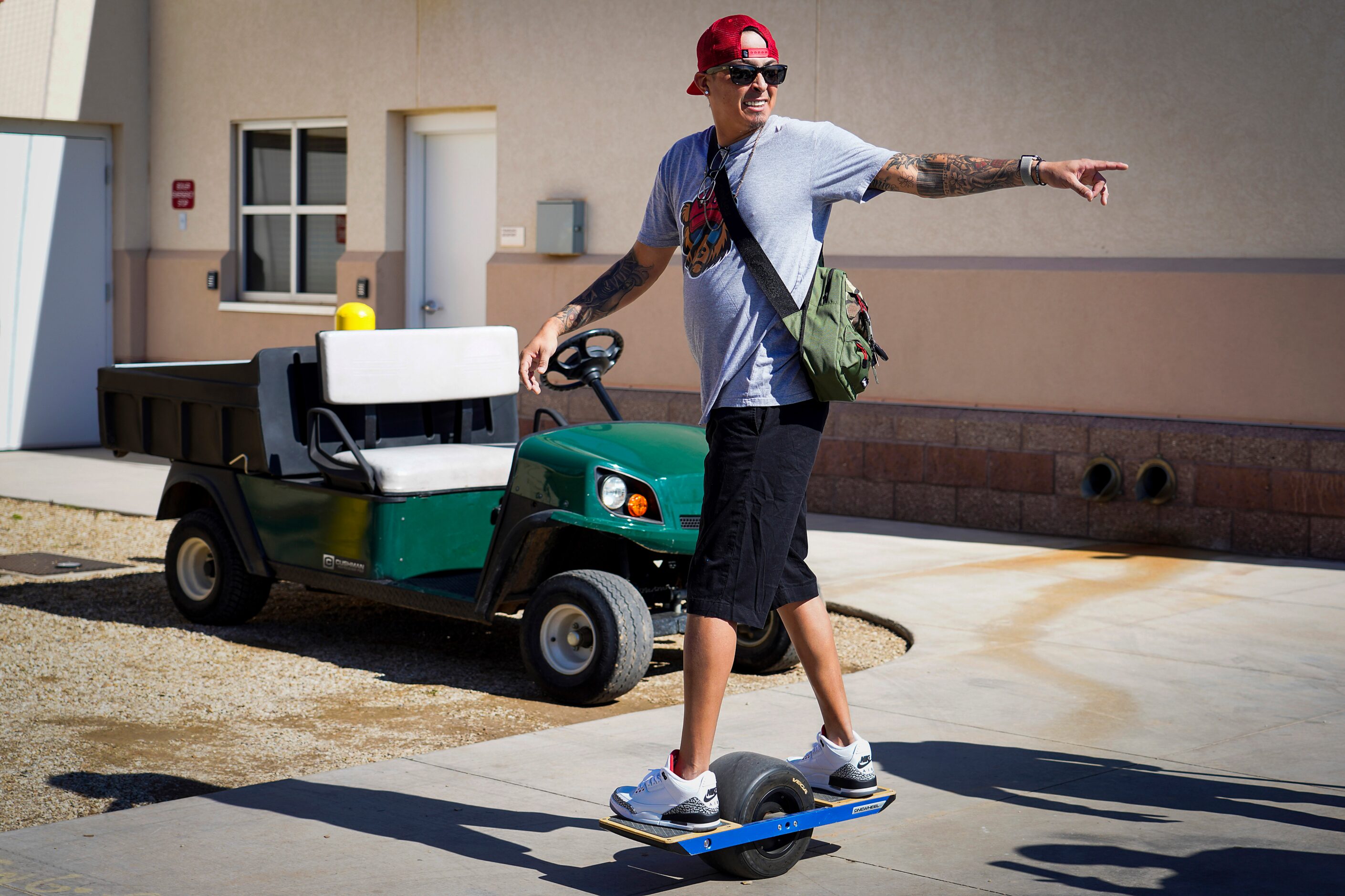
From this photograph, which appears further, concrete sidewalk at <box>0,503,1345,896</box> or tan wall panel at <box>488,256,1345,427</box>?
tan wall panel at <box>488,256,1345,427</box>

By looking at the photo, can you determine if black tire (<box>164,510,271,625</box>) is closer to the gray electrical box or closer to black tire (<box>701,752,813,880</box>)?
black tire (<box>701,752,813,880</box>)

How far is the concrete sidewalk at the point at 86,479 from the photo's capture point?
11.2 meters

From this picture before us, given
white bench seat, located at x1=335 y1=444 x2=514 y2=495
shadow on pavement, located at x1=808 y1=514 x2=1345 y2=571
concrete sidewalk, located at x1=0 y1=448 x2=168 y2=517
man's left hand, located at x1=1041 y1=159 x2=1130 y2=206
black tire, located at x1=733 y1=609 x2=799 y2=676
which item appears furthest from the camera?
concrete sidewalk, located at x1=0 y1=448 x2=168 y2=517

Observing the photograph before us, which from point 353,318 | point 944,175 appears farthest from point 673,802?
point 353,318

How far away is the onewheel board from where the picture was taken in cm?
362

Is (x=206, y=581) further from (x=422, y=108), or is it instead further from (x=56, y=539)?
(x=422, y=108)

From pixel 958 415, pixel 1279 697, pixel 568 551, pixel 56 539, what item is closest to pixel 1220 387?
pixel 958 415

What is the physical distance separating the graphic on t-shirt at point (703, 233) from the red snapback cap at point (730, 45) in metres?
0.27

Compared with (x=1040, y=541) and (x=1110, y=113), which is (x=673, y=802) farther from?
(x=1110, y=113)

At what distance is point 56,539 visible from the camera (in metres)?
9.74

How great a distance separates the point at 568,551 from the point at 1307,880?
124 inches

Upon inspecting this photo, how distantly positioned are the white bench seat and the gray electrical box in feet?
18.1

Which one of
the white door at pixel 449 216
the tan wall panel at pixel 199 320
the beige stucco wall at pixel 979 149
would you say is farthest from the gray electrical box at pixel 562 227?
the tan wall panel at pixel 199 320

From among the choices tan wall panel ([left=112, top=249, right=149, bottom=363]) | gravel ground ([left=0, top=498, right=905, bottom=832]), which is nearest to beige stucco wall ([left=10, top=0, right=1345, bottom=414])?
tan wall panel ([left=112, top=249, right=149, bottom=363])
